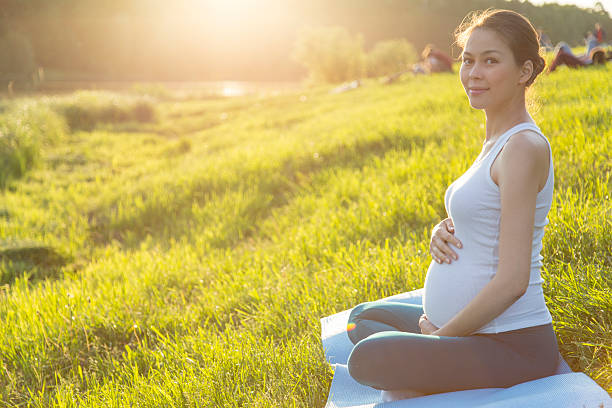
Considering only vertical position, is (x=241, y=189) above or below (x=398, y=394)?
above

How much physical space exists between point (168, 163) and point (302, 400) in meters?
8.52

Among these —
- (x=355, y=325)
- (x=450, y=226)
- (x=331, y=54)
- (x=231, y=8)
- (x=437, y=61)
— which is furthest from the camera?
(x=231, y=8)

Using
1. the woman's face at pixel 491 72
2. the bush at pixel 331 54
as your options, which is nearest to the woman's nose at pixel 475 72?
the woman's face at pixel 491 72

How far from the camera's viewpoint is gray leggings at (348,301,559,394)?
181 centimetres

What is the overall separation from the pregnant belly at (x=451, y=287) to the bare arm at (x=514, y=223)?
0.36 ft

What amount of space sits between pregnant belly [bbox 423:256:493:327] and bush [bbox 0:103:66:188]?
912 cm

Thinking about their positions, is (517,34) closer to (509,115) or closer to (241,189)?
(509,115)

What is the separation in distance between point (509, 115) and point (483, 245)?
1.77ft

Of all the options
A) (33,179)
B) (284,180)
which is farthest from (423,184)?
(33,179)

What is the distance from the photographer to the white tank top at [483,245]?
5.84 ft

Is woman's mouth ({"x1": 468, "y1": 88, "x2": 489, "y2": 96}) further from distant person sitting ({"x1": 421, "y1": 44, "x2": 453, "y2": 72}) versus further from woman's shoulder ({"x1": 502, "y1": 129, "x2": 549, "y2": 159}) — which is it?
distant person sitting ({"x1": 421, "y1": 44, "x2": 453, "y2": 72})

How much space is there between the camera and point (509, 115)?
73.0 inches

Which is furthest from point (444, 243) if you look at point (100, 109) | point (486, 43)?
point (100, 109)

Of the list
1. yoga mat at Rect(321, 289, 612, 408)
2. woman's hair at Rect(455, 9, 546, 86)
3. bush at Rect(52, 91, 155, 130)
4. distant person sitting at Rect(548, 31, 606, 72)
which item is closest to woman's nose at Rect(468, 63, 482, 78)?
woman's hair at Rect(455, 9, 546, 86)
